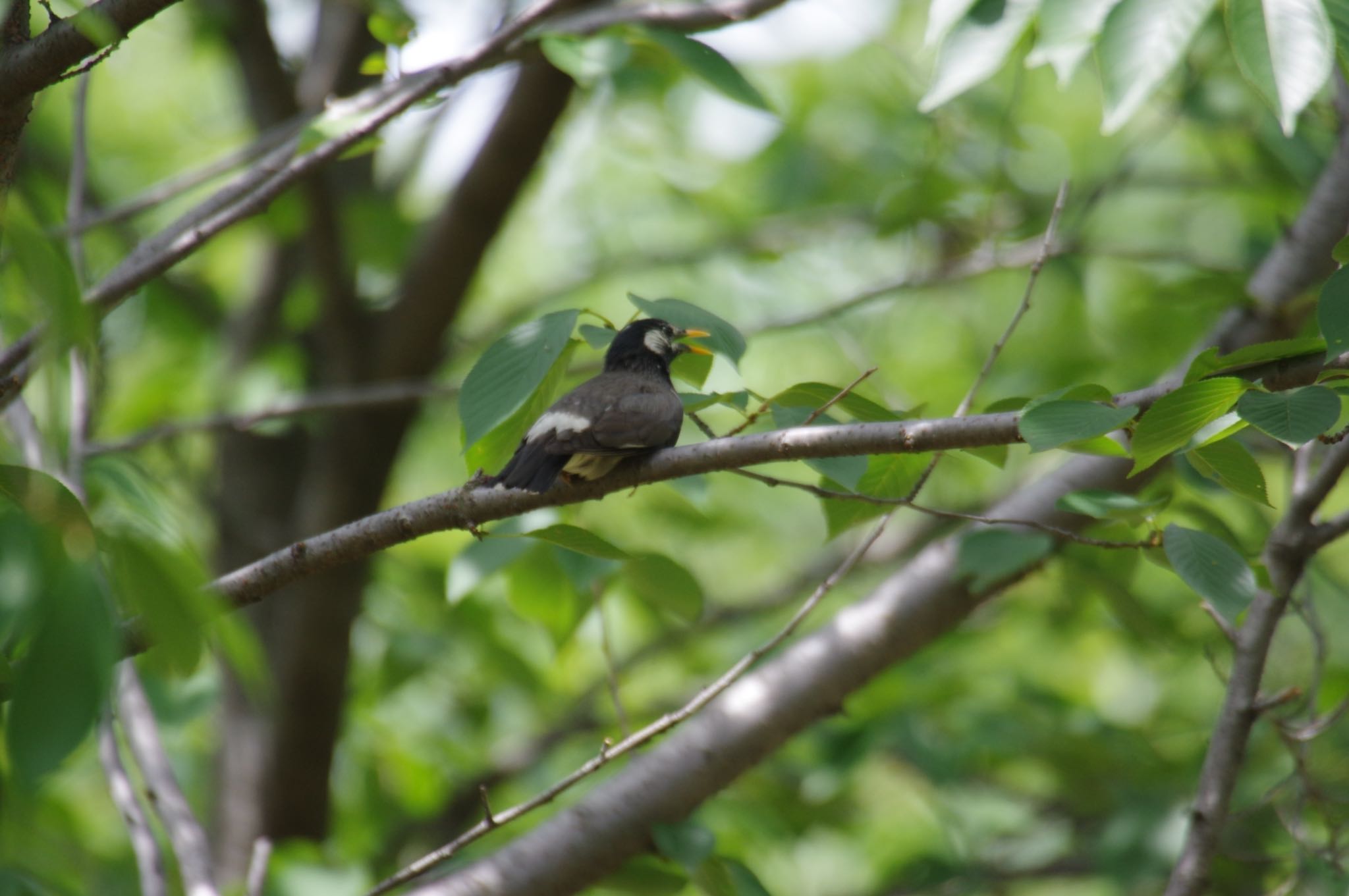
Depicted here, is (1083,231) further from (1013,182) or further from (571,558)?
(571,558)

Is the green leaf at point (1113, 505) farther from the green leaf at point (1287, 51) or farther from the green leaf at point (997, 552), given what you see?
the green leaf at point (1287, 51)

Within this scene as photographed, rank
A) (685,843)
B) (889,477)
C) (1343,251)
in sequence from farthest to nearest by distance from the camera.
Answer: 1. (685,843)
2. (889,477)
3. (1343,251)

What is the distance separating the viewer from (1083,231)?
598 centimetres

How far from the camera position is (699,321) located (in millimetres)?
2227

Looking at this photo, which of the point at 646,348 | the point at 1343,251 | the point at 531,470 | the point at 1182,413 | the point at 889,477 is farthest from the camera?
the point at 646,348

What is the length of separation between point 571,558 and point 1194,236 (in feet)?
23.8

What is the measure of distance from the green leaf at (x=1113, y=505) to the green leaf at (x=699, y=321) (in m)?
0.81

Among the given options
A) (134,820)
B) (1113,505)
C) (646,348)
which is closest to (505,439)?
(1113,505)

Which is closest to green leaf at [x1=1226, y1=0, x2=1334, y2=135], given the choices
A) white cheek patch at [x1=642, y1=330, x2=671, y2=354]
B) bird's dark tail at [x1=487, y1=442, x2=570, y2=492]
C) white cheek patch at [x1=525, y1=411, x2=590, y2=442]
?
bird's dark tail at [x1=487, y1=442, x2=570, y2=492]

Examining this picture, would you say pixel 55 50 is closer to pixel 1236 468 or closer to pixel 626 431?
pixel 626 431

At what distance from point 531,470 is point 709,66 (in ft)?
3.70

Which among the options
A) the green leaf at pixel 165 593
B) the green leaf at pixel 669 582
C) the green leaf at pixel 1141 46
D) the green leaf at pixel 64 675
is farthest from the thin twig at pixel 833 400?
the green leaf at pixel 64 675

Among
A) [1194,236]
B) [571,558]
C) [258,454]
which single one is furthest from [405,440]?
[1194,236]

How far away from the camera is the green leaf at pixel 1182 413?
5.57 ft
